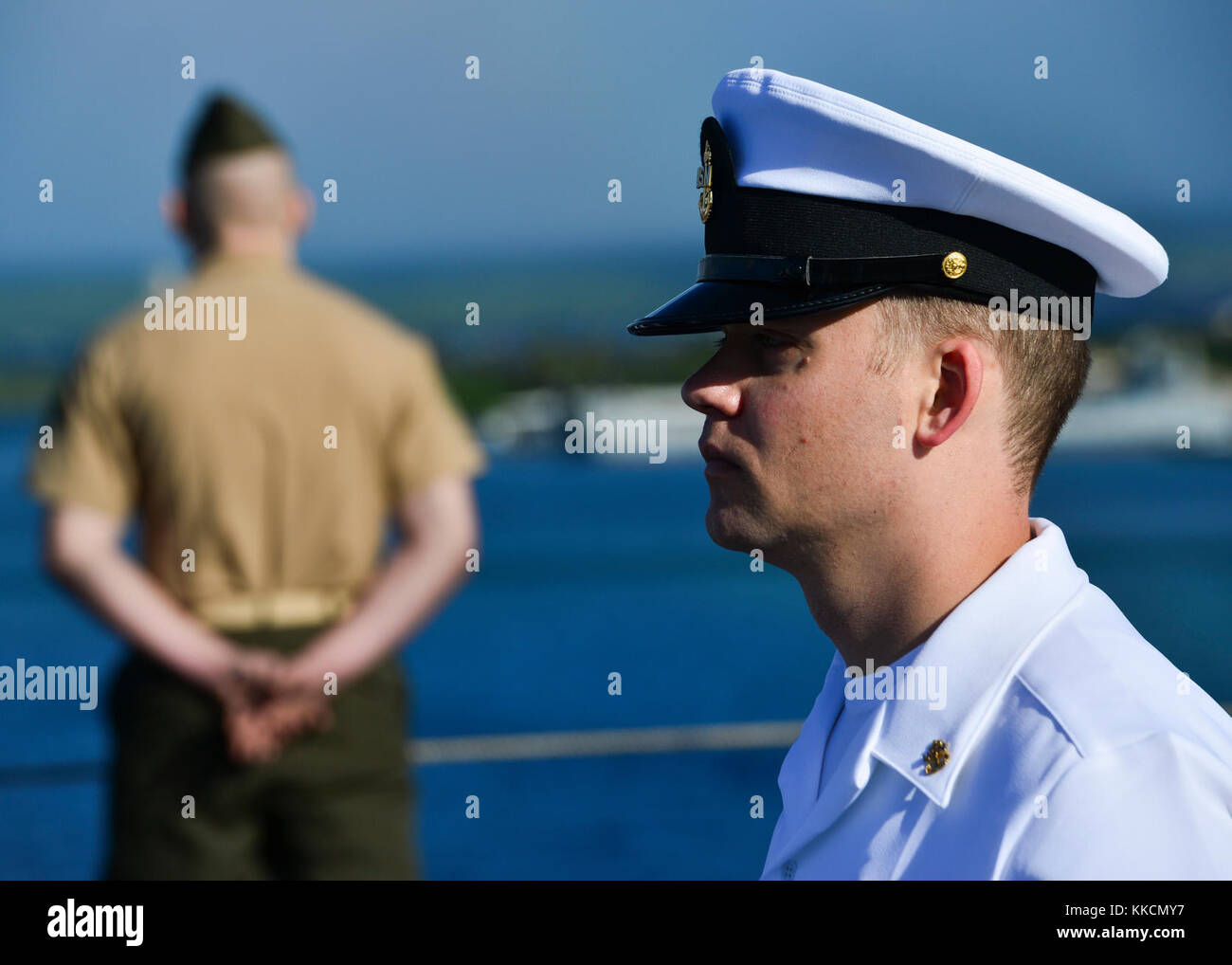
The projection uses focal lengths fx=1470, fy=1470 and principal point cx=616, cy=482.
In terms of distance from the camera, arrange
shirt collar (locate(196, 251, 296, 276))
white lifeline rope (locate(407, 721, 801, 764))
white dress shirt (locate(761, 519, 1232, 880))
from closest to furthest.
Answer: white dress shirt (locate(761, 519, 1232, 880)) < shirt collar (locate(196, 251, 296, 276)) < white lifeline rope (locate(407, 721, 801, 764))

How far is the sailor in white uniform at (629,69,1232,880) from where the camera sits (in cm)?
174

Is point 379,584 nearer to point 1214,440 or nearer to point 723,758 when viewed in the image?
point 723,758

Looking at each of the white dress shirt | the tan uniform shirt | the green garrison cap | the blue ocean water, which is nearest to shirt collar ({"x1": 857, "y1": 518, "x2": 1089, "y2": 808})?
the white dress shirt

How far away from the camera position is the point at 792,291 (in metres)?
1.92

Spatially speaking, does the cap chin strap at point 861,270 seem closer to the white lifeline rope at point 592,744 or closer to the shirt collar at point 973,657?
the shirt collar at point 973,657

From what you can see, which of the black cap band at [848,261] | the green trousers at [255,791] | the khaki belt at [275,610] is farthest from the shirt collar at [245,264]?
the black cap band at [848,261]

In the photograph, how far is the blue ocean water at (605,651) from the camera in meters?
21.2

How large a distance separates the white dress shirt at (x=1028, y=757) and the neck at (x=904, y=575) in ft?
0.09

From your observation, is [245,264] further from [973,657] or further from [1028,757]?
[1028,757]

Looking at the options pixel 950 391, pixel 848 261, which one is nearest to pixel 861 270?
pixel 848 261

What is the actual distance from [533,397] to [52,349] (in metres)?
31.7

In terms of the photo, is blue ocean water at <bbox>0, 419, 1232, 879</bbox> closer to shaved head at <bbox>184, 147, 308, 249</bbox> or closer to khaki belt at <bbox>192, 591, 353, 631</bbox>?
khaki belt at <bbox>192, 591, 353, 631</bbox>

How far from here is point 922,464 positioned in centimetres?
181

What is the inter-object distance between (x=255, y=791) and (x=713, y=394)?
2.58 meters
